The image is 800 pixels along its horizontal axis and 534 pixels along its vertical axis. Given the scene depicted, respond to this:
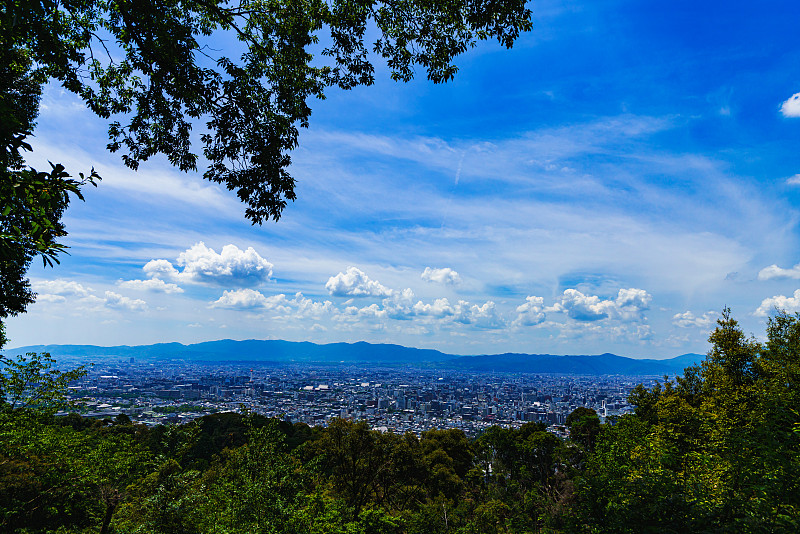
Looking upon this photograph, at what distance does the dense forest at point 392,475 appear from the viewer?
16.7 ft

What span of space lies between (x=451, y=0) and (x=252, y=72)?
11.8 ft

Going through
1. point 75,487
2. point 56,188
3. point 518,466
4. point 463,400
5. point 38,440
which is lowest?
point 463,400

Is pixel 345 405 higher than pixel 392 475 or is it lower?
lower

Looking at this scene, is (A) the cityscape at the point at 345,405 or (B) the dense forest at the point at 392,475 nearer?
(B) the dense forest at the point at 392,475

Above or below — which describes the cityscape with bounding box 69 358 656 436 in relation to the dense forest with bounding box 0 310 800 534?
below

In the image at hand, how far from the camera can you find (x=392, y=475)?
20.9 m

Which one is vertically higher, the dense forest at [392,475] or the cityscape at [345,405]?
the dense forest at [392,475]

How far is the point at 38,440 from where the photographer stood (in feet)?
32.0

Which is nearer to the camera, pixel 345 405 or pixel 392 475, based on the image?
pixel 392 475

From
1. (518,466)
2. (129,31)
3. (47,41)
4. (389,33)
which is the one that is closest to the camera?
(47,41)

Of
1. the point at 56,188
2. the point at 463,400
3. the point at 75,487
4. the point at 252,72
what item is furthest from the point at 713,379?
the point at 463,400

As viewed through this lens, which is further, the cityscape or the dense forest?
the cityscape

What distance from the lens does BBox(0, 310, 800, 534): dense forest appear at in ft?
16.7

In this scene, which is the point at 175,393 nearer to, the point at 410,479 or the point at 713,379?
the point at 410,479
